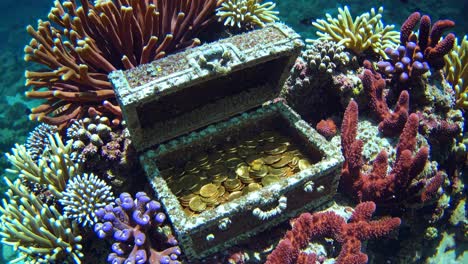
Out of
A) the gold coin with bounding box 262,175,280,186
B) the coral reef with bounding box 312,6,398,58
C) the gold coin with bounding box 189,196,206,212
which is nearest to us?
the gold coin with bounding box 189,196,206,212

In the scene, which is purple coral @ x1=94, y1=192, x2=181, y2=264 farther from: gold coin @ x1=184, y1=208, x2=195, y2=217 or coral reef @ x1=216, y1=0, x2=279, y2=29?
coral reef @ x1=216, y1=0, x2=279, y2=29

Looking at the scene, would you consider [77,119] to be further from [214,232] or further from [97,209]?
[214,232]

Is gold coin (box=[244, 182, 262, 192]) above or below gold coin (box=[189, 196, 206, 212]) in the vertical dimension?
below

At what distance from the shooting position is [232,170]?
3592mm

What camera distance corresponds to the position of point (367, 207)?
3.27 meters

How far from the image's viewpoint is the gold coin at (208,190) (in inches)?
130

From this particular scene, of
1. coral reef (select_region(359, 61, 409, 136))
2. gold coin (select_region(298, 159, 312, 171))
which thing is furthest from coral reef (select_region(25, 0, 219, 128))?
coral reef (select_region(359, 61, 409, 136))

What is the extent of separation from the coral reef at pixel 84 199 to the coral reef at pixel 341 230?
1.83 metres

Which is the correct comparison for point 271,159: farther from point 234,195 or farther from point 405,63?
point 405,63

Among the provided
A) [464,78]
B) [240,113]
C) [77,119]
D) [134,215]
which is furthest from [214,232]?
[464,78]

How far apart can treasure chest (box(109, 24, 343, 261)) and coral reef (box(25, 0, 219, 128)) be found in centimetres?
73

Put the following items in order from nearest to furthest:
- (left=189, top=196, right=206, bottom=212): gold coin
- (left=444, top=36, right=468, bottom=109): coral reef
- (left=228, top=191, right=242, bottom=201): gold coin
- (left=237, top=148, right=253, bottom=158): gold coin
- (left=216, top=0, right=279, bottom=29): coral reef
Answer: (left=189, top=196, right=206, bottom=212): gold coin
(left=228, top=191, right=242, bottom=201): gold coin
(left=237, top=148, right=253, bottom=158): gold coin
(left=216, top=0, right=279, bottom=29): coral reef
(left=444, top=36, right=468, bottom=109): coral reef

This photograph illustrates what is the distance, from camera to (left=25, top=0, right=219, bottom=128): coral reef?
3.62m

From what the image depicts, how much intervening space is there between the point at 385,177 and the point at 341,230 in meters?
0.82
